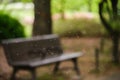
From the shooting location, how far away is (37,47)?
962 centimetres

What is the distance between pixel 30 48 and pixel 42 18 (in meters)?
3.61

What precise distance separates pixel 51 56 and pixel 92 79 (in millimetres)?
1198

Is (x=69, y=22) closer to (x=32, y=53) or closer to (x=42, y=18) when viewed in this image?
(x=42, y=18)

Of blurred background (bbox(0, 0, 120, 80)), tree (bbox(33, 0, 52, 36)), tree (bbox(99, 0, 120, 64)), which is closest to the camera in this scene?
blurred background (bbox(0, 0, 120, 80))

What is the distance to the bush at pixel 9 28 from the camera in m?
16.0

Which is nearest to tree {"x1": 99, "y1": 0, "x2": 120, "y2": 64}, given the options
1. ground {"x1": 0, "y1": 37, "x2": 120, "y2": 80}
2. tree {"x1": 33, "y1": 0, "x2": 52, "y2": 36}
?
ground {"x1": 0, "y1": 37, "x2": 120, "y2": 80}

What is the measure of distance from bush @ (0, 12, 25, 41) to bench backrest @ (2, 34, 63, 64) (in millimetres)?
5867

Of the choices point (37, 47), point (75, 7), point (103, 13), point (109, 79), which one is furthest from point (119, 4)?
point (75, 7)

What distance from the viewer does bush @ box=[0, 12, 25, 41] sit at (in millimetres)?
16031

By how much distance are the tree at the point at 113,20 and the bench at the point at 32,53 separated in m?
2.13

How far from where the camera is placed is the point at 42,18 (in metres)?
12.9

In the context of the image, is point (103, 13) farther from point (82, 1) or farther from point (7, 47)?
point (82, 1)

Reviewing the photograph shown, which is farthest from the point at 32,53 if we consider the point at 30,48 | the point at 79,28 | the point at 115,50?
the point at 79,28

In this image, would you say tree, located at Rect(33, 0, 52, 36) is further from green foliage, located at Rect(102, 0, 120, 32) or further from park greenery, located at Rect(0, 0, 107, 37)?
park greenery, located at Rect(0, 0, 107, 37)
